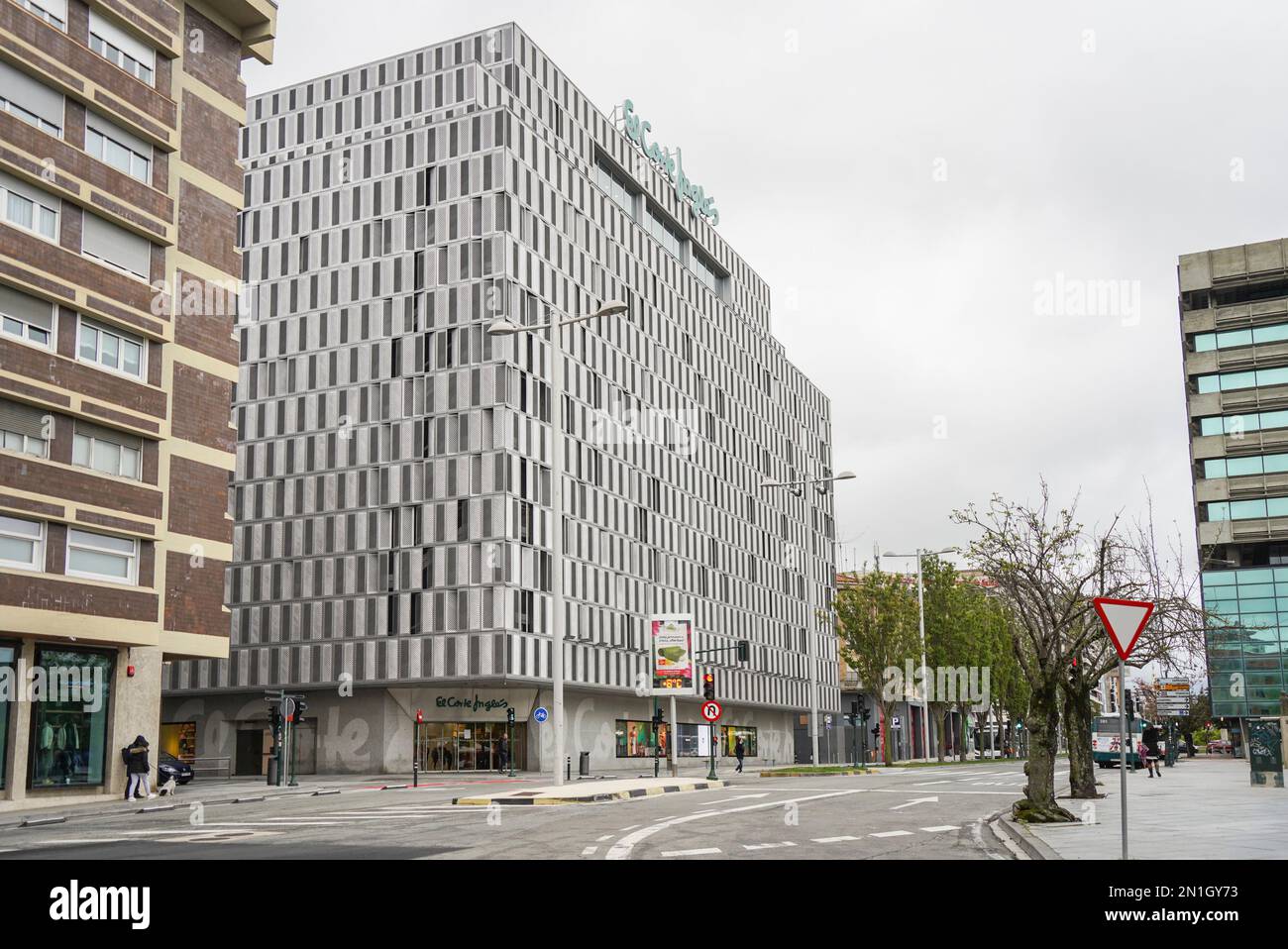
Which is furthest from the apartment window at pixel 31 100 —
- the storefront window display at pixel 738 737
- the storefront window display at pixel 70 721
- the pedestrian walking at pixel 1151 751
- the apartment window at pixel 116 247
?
the storefront window display at pixel 738 737

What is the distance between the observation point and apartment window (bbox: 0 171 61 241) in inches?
1153

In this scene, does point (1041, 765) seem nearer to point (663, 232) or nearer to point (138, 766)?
point (138, 766)

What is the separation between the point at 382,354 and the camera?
58.9 m

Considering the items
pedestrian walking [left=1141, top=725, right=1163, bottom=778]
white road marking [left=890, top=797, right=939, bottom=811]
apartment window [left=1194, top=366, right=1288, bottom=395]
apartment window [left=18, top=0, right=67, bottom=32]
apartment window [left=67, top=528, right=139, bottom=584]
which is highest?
apartment window [left=1194, top=366, right=1288, bottom=395]

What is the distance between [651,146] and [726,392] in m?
17.5

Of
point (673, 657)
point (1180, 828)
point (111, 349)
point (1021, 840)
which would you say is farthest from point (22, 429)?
point (1180, 828)

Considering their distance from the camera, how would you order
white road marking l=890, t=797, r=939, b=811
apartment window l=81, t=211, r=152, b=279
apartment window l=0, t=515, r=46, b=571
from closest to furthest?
1. white road marking l=890, t=797, r=939, b=811
2. apartment window l=0, t=515, r=46, b=571
3. apartment window l=81, t=211, r=152, b=279

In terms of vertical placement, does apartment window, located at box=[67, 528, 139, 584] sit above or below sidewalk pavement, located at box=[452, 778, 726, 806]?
above

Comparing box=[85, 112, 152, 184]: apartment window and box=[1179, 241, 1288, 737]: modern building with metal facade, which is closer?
box=[85, 112, 152, 184]: apartment window

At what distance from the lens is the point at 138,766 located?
30.7 meters

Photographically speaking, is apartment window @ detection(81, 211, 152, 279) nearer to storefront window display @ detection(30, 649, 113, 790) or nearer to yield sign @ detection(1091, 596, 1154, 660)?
storefront window display @ detection(30, 649, 113, 790)

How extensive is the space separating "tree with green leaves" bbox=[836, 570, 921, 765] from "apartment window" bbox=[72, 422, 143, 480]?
36.1 meters

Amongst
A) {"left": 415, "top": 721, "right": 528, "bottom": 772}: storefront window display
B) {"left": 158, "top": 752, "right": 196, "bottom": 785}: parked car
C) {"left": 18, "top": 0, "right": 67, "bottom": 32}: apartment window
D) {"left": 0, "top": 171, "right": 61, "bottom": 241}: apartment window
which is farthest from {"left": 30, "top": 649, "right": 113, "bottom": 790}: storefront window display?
{"left": 415, "top": 721, "right": 528, "bottom": 772}: storefront window display
